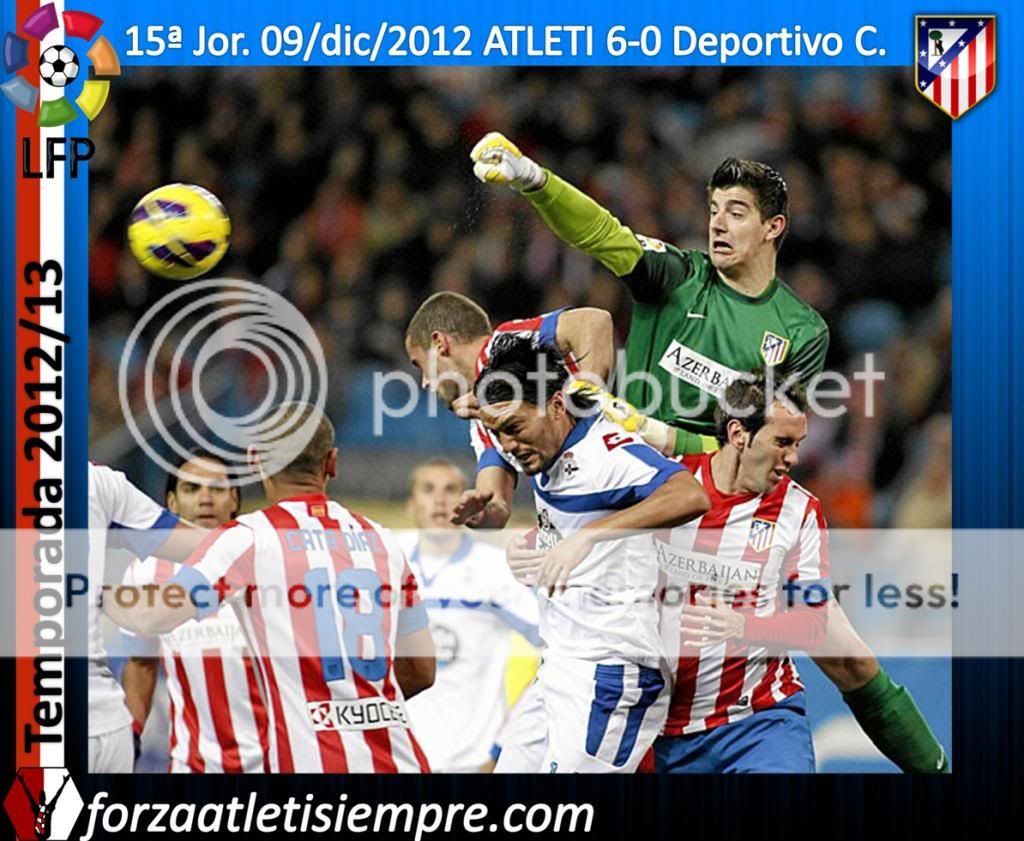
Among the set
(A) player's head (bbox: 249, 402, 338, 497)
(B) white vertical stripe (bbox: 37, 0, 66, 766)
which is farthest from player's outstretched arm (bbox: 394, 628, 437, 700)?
(B) white vertical stripe (bbox: 37, 0, 66, 766)

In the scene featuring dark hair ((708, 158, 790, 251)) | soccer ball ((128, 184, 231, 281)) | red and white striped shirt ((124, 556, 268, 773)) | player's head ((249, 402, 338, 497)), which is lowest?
red and white striped shirt ((124, 556, 268, 773))

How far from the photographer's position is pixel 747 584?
4750mm

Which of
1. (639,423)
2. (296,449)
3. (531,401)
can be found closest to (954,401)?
(639,423)

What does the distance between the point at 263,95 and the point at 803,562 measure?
236cm

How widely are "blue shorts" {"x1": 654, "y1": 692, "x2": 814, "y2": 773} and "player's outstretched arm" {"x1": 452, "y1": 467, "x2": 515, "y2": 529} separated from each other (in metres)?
0.92

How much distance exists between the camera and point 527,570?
471 cm

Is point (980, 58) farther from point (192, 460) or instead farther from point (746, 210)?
point (192, 460)

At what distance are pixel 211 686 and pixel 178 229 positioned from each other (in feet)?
4.95

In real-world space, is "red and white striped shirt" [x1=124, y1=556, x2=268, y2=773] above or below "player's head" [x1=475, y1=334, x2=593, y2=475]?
below

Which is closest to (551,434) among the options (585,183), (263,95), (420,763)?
(585,183)

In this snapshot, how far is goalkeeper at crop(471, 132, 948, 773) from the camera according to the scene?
186 inches

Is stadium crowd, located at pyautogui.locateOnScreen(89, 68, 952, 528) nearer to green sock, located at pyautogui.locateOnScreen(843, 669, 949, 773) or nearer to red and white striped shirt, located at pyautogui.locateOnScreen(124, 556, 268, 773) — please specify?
green sock, located at pyautogui.locateOnScreen(843, 669, 949, 773)

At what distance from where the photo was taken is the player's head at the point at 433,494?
473 centimetres

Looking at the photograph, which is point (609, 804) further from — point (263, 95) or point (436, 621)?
point (263, 95)
